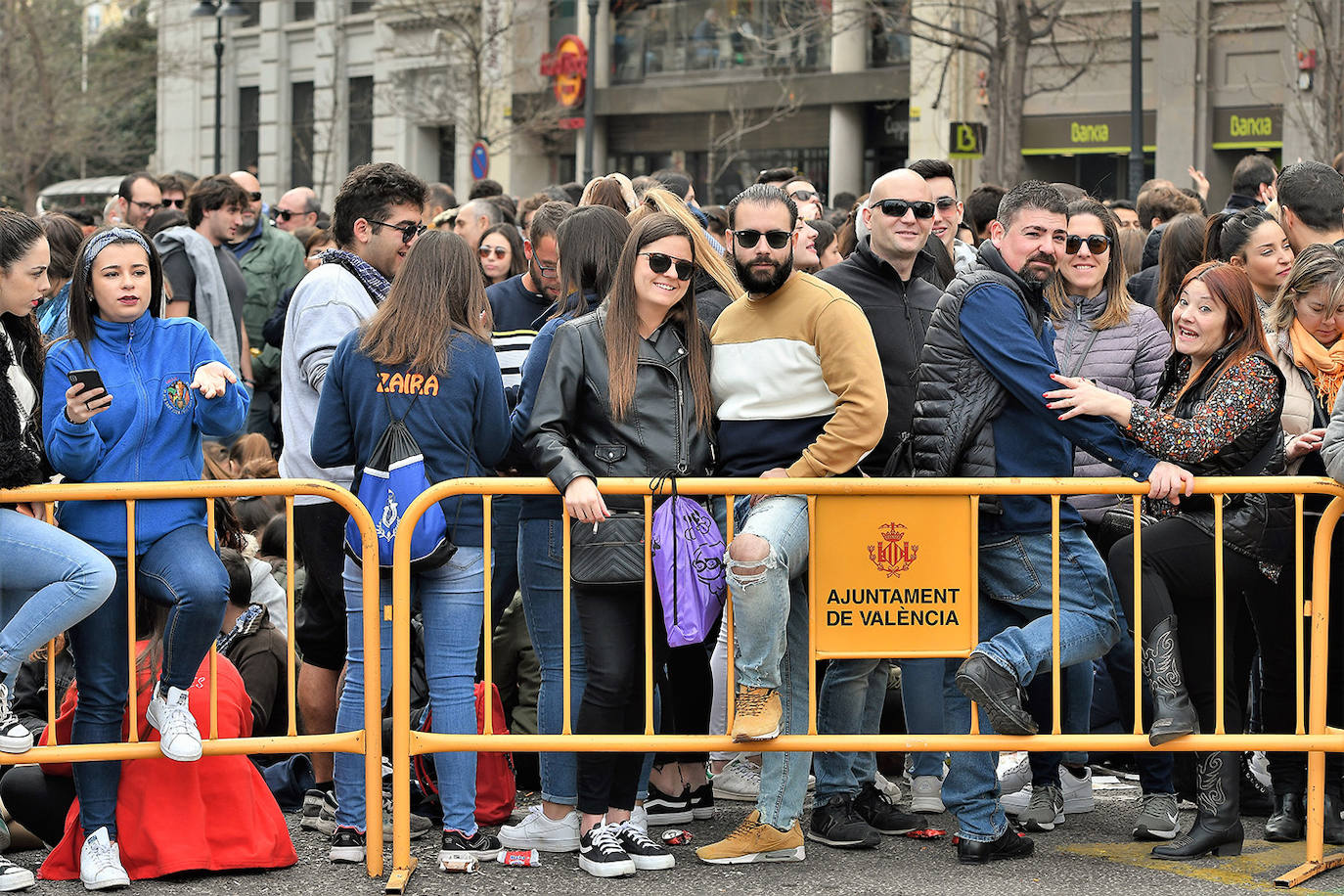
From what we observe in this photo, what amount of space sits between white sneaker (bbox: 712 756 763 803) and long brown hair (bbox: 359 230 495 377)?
→ 2.23m

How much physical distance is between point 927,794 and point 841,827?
2.02 feet

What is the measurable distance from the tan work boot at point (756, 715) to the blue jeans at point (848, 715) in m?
0.49

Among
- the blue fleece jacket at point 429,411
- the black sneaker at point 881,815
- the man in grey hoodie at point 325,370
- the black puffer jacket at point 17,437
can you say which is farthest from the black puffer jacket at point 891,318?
the black puffer jacket at point 17,437

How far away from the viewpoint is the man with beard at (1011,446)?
5598 millimetres

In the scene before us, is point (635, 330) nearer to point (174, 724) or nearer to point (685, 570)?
point (685, 570)

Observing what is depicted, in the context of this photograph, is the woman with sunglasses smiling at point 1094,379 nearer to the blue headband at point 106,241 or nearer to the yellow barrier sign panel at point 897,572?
the yellow barrier sign panel at point 897,572

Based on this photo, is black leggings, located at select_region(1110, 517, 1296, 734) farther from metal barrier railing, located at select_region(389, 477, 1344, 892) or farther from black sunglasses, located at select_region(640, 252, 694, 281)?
black sunglasses, located at select_region(640, 252, 694, 281)

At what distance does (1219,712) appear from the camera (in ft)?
18.5

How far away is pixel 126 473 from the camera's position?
18.3 ft

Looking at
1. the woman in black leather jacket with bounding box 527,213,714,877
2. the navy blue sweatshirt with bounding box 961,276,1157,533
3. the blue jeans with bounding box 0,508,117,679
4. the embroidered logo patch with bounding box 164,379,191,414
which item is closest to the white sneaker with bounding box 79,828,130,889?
the blue jeans with bounding box 0,508,117,679

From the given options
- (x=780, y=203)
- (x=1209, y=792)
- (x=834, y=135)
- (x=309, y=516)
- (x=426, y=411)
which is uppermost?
(x=834, y=135)

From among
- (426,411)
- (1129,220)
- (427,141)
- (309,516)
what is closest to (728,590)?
(426,411)

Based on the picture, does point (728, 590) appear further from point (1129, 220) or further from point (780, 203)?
point (1129, 220)

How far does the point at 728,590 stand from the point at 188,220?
6.25 meters
